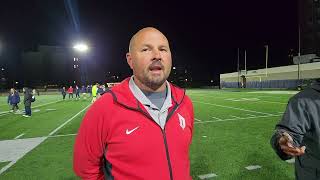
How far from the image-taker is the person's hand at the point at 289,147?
2.19 meters

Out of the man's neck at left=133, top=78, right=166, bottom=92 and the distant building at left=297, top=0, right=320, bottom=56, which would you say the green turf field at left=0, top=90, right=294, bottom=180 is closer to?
the man's neck at left=133, top=78, right=166, bottom=92

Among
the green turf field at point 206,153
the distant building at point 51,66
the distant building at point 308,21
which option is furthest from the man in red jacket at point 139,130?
the distant building at point 51,66

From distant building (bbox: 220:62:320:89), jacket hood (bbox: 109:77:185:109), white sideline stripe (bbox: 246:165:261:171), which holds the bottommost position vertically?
white sideline stripe (bbox: 246:165:261:171)

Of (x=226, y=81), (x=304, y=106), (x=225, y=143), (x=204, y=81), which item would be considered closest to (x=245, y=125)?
(x=225, y=143)

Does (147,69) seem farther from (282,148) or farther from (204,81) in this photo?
(204,81)

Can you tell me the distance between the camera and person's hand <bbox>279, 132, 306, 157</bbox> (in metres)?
2.19

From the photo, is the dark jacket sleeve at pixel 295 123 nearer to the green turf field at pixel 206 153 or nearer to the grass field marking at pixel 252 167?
the green turf field at pixel 206 153

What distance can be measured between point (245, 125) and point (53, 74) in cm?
10110

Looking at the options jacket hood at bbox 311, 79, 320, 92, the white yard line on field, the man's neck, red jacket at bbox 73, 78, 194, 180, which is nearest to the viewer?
red jacket at bbox 73, 78, 194, 180

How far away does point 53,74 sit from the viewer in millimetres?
104812

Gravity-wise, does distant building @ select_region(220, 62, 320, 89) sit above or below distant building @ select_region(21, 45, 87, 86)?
below

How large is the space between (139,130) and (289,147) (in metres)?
1.10

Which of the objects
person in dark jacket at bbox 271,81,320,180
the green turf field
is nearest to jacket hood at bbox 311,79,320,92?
person in dark jacket at bbox 271,81,320,180

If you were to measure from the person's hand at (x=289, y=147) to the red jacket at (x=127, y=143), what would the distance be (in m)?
0.75
